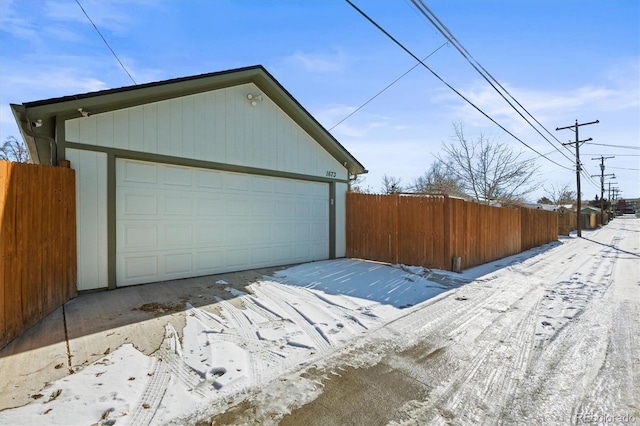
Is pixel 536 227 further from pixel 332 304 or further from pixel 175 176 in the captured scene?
pixel 175 176

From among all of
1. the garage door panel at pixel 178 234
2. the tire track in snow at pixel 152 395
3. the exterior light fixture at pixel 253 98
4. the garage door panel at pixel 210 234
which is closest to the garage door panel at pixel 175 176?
the garage door panel at pixel 178 234

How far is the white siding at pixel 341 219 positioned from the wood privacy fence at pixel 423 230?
132mm

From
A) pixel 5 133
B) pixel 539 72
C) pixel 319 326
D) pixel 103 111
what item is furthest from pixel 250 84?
pixel 5 133

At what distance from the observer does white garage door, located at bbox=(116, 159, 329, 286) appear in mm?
5578

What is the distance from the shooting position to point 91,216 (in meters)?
5.10

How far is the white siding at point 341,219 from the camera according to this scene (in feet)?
30.5

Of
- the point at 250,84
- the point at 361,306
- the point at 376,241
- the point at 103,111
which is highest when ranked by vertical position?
the point at 250,84

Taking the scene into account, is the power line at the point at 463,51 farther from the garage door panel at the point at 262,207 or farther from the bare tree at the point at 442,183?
the bare tree at the point at 442,183

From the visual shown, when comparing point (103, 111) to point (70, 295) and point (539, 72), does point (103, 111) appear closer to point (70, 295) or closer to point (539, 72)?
point (70, 295)

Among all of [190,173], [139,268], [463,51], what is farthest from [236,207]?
[463,51]

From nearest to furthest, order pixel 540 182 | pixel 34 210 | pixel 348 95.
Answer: pixel 34 210 → pixel 348 95 → pixel 540 182

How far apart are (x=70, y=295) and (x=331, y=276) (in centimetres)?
445

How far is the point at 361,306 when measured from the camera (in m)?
4.75

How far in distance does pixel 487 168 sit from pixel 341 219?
14.0 metres
